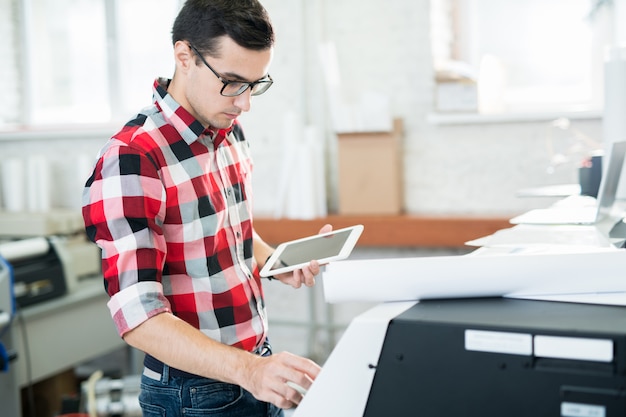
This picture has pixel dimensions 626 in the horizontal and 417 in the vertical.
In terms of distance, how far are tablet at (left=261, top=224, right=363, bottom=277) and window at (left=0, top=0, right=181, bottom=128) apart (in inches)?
93.9

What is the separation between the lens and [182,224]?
121 cm

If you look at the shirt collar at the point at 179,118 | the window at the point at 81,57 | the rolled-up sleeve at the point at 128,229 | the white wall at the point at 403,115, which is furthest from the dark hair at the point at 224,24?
the window at the point at 81,57

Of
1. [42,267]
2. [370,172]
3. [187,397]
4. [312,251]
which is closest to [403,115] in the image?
[370,172]

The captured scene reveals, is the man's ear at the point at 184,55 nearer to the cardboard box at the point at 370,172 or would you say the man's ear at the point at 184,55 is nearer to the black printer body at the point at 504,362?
the black printer body at the point at 504,362

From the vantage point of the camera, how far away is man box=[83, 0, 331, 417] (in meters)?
1.06

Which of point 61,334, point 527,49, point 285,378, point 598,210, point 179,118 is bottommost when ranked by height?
point 61,334

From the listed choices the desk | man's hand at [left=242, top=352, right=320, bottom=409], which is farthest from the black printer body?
the desk

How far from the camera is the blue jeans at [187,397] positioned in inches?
49.8

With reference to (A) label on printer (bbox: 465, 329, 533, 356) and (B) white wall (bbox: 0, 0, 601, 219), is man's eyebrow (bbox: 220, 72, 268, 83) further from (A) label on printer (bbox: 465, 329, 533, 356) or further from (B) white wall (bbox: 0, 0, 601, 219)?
(B) white wall (bbox: 0, 0, 601, 219)

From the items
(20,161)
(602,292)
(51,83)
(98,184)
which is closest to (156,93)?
(98,184)

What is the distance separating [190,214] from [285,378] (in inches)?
18.5

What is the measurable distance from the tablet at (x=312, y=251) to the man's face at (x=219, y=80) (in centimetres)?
27

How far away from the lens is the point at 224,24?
4.05 feet

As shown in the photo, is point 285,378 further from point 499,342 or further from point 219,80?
point 219,80
